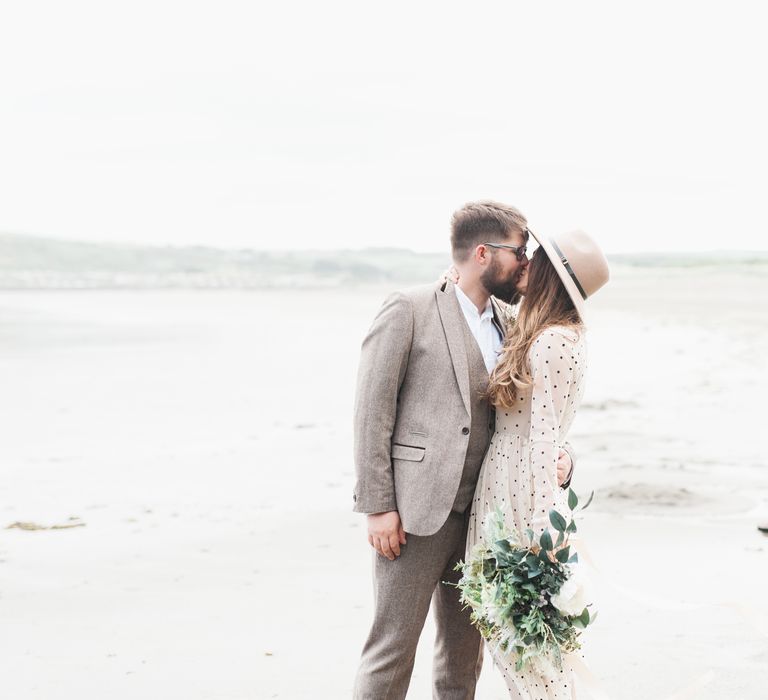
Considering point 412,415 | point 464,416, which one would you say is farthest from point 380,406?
point 464,416

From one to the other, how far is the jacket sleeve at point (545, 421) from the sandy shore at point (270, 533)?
0.44 meters

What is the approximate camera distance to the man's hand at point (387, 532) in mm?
3223

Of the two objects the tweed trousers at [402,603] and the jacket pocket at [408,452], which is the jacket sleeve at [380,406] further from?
the tweed trousers at [402,603]

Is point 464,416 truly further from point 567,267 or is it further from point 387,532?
point 567,267

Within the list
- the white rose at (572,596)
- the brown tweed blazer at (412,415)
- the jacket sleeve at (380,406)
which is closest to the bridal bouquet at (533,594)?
the white rose at (572,596)

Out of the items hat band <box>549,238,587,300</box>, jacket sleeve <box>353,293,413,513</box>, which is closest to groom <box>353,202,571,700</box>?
jacket sleeve <box>353,293,413,513</box>

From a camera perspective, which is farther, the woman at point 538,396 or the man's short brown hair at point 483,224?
the man's short brown hair at point 483,224

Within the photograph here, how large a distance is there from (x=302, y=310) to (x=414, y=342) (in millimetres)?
29335

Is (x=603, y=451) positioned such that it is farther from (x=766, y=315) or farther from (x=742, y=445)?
(x=766, y=315)

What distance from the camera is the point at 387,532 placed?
127 inches

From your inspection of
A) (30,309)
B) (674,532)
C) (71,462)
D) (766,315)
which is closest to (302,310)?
(30,309)

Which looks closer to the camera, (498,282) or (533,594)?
(533,594)

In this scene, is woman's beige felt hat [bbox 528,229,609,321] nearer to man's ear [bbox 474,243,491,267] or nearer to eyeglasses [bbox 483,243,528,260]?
eyeglasses [bbox 483,243,528,260]

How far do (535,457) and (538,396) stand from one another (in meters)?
0.18
